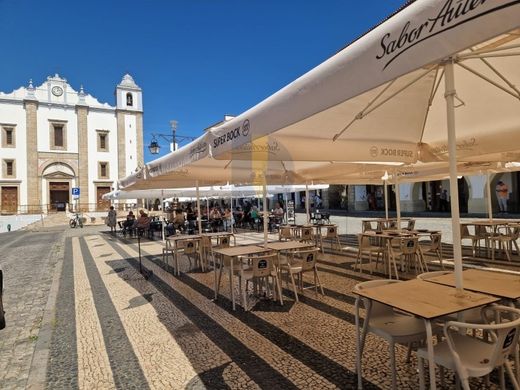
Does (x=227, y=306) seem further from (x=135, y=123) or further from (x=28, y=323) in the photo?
(x=135, y=123)

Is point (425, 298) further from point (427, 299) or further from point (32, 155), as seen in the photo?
point (32, 155)

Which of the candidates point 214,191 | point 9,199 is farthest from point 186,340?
point 9,199

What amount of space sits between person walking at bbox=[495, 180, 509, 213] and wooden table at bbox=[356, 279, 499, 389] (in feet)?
62.8

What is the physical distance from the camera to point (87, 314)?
4.85 meters

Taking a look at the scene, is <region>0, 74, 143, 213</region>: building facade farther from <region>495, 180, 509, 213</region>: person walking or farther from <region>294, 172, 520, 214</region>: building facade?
<region>495, 180, 509, 213</region>: person walking

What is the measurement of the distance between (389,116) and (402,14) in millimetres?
2454

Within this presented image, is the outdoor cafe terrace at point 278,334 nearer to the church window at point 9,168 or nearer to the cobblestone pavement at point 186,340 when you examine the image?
the cobblestone pavement at point 186,340

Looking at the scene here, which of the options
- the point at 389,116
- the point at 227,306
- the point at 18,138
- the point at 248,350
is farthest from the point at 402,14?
the point at 18,138

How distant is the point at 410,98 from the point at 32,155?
135 feet

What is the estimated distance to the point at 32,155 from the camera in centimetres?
3597

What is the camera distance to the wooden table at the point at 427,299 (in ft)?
6.61

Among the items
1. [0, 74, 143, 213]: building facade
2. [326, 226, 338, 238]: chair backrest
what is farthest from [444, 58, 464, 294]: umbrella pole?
[0, 74, 143, 213]: building facade

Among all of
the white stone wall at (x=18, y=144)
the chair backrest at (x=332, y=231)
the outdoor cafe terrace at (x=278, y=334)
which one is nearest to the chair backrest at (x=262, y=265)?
the outdoor cafe terrace at (x=278, y=334)

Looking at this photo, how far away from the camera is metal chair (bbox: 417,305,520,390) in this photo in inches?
73.7
